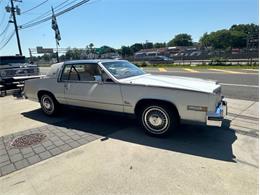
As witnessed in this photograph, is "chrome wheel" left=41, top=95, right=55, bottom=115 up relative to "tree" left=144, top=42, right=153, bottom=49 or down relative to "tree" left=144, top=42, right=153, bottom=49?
down

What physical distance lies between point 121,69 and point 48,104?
2.52m

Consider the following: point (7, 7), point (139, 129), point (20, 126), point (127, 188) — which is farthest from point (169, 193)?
point (7, 7)

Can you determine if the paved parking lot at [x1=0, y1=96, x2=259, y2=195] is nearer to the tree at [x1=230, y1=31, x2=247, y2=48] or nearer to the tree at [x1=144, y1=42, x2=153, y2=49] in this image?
the tree at [x1=230, y1=31, x2=247, y2=48]

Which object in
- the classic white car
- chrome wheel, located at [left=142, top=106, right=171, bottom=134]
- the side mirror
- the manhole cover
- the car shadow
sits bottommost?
the car shadow

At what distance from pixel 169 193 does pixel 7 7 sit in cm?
2794

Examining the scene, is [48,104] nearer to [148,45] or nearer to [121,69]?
[121,69]

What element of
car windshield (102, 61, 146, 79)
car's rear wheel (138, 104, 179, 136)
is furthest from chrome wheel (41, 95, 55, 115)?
car's rear wheel (138, 104, 179, 136)

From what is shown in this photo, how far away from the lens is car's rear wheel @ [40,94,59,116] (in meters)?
5.78

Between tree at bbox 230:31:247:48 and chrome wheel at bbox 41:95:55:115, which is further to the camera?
tree at bbox 230:31:247:48

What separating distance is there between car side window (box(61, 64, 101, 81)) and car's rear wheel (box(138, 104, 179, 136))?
4.72 ft

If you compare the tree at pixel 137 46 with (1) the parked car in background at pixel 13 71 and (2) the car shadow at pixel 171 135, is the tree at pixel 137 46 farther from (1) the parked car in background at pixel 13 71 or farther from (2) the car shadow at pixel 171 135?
(2) the car shadow at pixel 171 135

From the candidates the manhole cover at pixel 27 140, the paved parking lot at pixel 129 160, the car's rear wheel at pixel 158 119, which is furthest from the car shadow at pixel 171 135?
the manhole cover at pixel 27 140

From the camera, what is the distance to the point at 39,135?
15.2ft

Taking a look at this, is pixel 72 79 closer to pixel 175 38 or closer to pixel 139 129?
pixel 139 129
